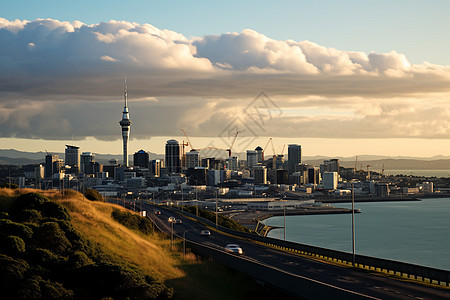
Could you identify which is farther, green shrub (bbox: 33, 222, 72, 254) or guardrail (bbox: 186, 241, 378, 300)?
green shrub (bbox: 33, 222, 72, 254)

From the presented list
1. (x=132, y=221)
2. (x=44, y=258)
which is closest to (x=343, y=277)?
(x=44, y=258)

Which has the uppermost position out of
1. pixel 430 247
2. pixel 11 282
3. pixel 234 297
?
pixel 11 282

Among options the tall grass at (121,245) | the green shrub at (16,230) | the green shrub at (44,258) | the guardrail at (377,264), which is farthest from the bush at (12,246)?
the guardrail at (377,264)

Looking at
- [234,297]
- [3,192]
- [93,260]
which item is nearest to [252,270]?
[234,297]

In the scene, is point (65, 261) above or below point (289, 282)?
above

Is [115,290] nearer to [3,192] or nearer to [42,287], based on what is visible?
[42,287]

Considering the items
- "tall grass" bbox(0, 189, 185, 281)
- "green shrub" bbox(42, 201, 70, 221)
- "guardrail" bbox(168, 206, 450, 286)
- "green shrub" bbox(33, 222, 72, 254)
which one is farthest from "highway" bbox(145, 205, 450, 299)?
"green shrub" bbox(42, 201, 70, 221)

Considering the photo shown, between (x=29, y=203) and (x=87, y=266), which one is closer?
(x=87, y=266)

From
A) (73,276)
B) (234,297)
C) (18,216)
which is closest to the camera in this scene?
(73,276)

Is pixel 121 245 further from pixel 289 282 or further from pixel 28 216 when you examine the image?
pixel 289 282

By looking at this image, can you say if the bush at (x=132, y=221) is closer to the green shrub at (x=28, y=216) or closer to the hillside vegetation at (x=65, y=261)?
the hillside vegetation at (x=65, y=261)

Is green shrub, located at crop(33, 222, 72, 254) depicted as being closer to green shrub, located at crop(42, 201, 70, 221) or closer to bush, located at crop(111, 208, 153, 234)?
green shrub, located at crop(42, 201, 70, 221)

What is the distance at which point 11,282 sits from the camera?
42.6 metres

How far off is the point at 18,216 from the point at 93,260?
48.8 feet
